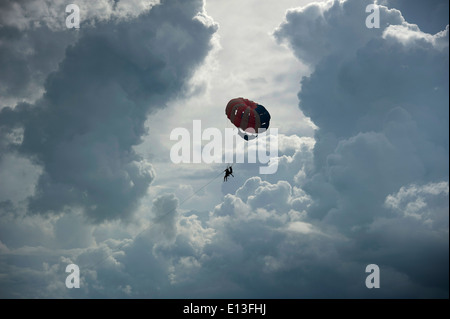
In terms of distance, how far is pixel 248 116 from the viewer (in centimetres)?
7006

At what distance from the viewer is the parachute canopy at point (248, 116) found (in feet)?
230

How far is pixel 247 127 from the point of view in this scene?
7056cm

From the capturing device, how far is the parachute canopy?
70.2 metres
